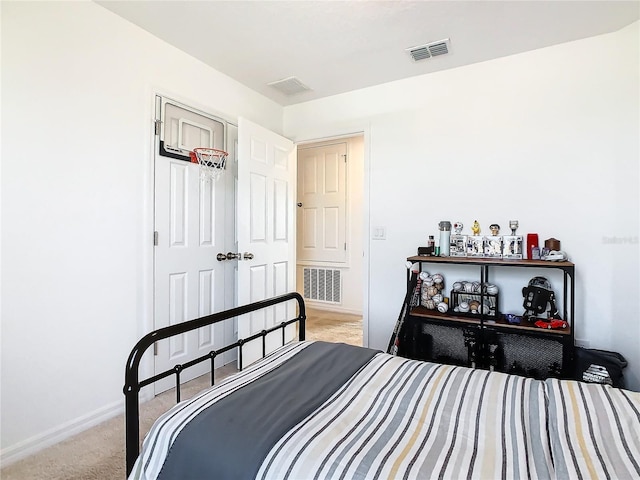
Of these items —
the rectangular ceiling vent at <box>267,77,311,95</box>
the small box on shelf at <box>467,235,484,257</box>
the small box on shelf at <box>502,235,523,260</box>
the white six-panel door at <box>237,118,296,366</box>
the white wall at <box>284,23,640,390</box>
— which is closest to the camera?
the white wall at <box>284,23,640,390</box>

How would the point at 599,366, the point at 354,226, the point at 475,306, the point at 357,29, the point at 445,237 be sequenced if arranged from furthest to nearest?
the point at 354,226
the point at 445,237
the point at 475,306
the point at 357,29
the point at 599,366

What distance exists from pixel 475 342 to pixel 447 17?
2112mm

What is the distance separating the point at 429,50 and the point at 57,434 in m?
3.37

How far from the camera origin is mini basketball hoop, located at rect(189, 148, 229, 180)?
2.61 metres

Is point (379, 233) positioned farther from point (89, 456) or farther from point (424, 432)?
point (89, 456)

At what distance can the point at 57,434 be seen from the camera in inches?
74.9

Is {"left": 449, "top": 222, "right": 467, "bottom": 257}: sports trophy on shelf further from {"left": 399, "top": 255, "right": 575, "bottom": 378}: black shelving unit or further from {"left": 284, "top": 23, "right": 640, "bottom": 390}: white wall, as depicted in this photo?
{"left": 399, "top": 255, "right": 575, "bottom": 378}: black shelving unit

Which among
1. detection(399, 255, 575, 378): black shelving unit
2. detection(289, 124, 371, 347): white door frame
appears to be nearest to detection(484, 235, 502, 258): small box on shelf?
detection(399, 255, 575, 378): black shelving unit

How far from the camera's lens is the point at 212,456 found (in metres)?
0.85

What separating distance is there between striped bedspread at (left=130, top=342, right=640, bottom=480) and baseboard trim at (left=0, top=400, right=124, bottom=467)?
131 centimetres

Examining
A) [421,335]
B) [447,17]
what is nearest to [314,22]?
[447,17]

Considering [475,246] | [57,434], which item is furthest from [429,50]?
[57,434]

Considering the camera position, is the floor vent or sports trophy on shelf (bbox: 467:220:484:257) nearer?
sports trophy on shelf (bbox: 467:220:484:257)

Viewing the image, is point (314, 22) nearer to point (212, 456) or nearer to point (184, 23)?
point (184, 23)
